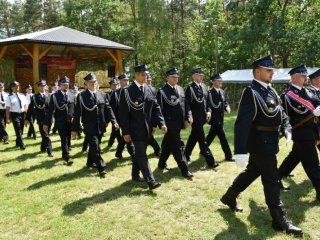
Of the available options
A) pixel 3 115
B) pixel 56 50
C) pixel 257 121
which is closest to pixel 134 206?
pixel 257 121

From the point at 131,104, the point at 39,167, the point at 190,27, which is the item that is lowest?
the point at 39,167

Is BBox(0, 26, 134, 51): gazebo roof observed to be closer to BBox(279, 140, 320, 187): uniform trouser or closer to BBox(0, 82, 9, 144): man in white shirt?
BBox(0, 82, 9, 144): man in white shirt

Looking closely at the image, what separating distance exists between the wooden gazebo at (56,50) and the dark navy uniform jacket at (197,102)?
1346cm

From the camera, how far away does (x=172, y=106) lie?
23.9ft

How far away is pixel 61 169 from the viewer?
8211 mm

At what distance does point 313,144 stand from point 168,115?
2763 millimetres

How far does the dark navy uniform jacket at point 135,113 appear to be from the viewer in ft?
20.8

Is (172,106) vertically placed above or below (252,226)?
above

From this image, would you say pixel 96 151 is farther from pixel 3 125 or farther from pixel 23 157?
pixel 3 125

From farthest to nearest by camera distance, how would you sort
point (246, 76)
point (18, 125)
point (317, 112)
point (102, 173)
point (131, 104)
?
point (246, 76) → point (18, 125) → point (102, 173) → point (131, 104) → point (317, 112)

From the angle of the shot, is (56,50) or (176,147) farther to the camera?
(56,50)

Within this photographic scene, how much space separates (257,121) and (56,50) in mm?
24767

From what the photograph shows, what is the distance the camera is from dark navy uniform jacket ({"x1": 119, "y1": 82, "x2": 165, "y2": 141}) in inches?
249

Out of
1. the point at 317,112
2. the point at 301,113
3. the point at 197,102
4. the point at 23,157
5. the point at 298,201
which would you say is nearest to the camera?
the point at 317,112
